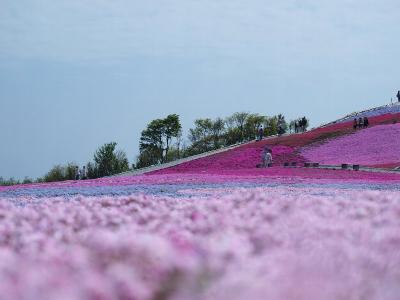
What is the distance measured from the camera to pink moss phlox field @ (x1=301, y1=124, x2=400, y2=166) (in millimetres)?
34875

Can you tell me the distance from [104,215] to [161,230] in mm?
1110

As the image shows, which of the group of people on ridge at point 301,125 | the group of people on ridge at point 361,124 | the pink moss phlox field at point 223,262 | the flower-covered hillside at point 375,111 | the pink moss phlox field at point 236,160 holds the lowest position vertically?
the pink moss phlox field at point 223,262

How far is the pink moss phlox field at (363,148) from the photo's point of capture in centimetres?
3488

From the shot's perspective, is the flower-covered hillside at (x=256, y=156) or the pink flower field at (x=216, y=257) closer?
the pink flower field at (x=216, y=257)

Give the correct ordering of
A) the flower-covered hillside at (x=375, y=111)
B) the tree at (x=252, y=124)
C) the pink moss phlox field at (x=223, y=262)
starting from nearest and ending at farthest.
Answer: the pink moss phlox field at (x=223, y=262)
the flower-covered hillside at (x=375, y=111)
the tree at (x=252, y=124)

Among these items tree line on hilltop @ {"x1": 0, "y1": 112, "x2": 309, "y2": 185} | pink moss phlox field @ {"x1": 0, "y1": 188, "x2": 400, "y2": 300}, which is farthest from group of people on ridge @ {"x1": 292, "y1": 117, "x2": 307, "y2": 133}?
pink moss phlox field @ {"x1": 0, "y1": 188, "x2": 400, "y2": 300}

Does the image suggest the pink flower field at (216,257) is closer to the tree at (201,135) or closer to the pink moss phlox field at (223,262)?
the pink moss phlox field at (223,262)

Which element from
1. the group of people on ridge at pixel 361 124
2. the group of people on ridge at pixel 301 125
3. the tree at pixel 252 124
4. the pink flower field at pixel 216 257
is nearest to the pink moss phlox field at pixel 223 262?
the pink flower field at pixel 216 257

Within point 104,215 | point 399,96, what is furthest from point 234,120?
point 104,215

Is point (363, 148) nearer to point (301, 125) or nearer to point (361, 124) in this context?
point (361, 124)

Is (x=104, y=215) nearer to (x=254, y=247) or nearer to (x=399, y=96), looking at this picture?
(x=254, y=247)

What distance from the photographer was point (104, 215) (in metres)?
3.84

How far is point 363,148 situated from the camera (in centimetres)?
3856

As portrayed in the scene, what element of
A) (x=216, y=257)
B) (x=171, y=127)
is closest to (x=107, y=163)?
(x=171, y=127)
